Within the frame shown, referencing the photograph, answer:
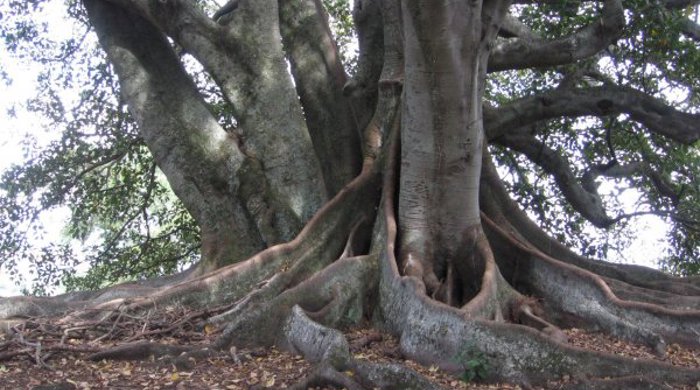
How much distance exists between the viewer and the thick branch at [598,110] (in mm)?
8367

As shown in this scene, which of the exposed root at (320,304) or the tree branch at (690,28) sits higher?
the tree branch at (690,28)

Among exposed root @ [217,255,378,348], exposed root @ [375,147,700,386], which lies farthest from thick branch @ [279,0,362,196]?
exposed root @ [375,147,700,386]

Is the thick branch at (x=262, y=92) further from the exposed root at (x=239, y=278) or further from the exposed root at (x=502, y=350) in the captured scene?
the exposed root at (x=502, y=350)

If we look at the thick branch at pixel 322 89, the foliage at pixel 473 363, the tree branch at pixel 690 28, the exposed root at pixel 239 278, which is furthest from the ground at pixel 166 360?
the tree branch at pixel 690 28

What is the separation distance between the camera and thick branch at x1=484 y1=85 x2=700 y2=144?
8367 mm

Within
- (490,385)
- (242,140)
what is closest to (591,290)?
(490,385)

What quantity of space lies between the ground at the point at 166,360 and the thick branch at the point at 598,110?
300cm

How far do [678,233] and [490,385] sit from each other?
7.97 metres

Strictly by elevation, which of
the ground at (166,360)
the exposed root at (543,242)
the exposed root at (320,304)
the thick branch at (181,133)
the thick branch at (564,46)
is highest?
the thick branch at (564,46)

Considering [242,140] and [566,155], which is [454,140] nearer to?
[242,140]

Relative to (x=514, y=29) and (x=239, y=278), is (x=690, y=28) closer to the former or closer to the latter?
(x=514, y=29)

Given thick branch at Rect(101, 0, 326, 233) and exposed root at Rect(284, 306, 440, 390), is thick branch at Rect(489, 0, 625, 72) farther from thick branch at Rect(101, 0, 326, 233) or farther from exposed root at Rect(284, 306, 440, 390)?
exposed root at Rect(284, 306, 440, 390)

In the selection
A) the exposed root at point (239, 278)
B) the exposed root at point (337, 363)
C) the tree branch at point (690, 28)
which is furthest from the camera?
the tree branch at point (690, 28)

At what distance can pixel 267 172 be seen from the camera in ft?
27.5
